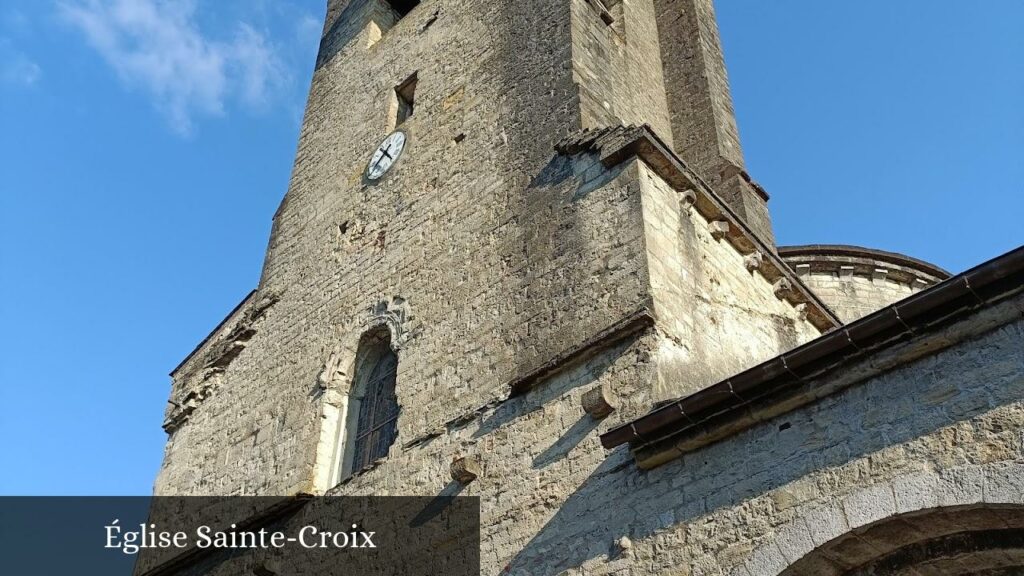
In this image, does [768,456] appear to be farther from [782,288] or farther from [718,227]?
[782,288]

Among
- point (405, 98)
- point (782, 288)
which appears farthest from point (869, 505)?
point (405, 98)

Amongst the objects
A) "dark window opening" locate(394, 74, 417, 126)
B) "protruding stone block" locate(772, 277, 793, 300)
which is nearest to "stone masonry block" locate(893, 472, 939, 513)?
"protruding stone block" locate(772, 277, 793, 300)

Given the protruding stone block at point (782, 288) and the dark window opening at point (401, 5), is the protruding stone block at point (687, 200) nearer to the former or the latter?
the protruding stone block at point (782, 288)

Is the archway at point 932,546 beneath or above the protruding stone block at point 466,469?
beneath

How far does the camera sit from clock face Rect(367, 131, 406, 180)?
36.6 feet

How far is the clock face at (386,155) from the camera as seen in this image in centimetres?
1116

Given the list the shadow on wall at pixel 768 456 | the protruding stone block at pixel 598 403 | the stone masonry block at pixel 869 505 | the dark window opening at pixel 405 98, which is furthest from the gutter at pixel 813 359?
the dark window opening at pixel 405 98

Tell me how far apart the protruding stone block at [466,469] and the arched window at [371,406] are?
4.71 ft

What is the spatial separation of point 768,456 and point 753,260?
3.66m

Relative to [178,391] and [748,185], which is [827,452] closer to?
[748,185]

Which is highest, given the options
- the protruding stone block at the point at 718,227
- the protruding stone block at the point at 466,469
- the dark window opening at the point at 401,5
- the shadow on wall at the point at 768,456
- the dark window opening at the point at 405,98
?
the dark window opening at the point at 401,5

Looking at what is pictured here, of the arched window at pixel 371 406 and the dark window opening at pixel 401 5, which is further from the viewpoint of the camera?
the dark window opening at pixel 401 5

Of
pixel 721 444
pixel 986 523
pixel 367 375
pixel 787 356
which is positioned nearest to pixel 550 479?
pixel 721 444

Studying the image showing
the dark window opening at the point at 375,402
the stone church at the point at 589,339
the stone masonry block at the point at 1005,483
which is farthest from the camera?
the dark window opening at the point at 375,402
